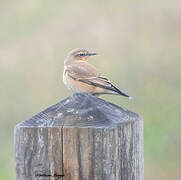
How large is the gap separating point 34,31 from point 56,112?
687 cm

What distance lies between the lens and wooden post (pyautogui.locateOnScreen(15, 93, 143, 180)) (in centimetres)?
234

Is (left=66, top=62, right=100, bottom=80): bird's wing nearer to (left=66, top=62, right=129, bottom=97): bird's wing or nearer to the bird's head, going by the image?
(left=66, top=62, right=129, bottom=97): bird's wing

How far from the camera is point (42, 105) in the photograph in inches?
298

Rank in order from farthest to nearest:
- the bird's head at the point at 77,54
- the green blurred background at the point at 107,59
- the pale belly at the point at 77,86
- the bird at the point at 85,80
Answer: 1. the bird's head at the point at 77,54
2. the green blurred background at the point at 107,59
3. the pale belly at the point at 77,86
4. the bird at the point at 85,80

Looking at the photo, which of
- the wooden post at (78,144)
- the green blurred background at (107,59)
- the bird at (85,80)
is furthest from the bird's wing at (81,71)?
the wooden post at (78,144)

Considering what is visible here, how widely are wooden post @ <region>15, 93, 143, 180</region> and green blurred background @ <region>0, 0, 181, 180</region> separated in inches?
145

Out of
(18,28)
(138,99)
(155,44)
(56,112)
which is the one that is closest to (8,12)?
(18,28)

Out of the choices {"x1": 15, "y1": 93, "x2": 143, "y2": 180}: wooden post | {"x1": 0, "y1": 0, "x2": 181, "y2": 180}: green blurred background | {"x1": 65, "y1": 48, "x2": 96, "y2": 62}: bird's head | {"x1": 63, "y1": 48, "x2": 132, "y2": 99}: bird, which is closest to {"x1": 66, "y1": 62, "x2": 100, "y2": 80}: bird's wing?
{"x1": 63, "y1": 48, "x2": 132, "y2": 99}: bird

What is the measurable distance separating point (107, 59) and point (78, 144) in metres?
5.95

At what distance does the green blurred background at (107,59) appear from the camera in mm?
6949

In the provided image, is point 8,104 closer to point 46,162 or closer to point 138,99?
point 138,99

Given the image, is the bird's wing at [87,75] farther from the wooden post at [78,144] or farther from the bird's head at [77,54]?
the wooden post at [78,144]

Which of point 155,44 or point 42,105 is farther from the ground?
point 155,44

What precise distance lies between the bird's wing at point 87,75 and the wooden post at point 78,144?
3.42 m
